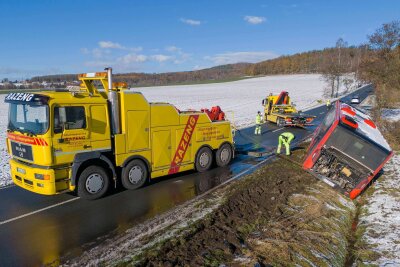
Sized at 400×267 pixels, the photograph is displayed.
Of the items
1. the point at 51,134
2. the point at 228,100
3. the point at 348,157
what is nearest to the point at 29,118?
the point at 51,134

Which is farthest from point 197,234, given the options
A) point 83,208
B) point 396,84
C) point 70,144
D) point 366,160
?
point 396,84

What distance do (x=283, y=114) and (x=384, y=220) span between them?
16.8m

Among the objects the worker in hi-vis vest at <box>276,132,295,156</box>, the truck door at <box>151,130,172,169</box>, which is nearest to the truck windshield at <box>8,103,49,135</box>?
the truck door at <box>151,130,172,169</box>

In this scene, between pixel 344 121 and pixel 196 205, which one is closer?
pixel 196 205

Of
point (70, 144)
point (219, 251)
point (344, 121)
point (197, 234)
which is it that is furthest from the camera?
point (344, 121)

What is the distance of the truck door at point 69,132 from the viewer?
809cm

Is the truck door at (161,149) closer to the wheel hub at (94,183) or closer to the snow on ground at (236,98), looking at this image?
the wheel hub at (94,183)

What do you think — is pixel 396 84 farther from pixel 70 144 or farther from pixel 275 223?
pixel 70 144

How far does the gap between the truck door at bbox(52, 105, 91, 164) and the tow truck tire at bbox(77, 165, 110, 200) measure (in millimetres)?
547

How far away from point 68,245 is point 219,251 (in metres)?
2.89

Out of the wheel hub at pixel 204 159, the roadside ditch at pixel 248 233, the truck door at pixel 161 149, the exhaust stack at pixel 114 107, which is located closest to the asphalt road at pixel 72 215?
the wheel hub at pixel 204 159

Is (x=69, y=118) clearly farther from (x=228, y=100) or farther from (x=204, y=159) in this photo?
(x=228, y=100)

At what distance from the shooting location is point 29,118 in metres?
8.30

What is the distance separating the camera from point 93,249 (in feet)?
20.6
